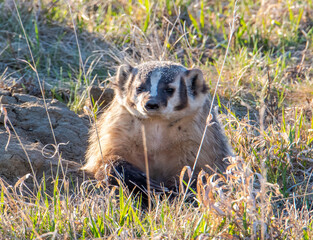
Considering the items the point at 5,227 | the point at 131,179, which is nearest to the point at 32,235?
the point at 5,227

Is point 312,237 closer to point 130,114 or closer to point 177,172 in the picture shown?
point 177,172

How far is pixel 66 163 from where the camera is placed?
3957 millimetres

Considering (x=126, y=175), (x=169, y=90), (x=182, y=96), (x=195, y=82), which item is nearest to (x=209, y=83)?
(x=195, y=82)

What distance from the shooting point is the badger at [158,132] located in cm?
368

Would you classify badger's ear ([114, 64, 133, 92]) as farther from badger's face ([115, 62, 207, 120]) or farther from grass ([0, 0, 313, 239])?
grass ([0, 0, 313, 239])

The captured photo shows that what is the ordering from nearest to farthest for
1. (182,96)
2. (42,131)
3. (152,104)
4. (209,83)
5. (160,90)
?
(152,104) → (160,90) → (182,96) → (42,131) → (209,83)

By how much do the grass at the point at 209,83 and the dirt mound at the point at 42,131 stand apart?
0.26m

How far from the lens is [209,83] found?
205 inches

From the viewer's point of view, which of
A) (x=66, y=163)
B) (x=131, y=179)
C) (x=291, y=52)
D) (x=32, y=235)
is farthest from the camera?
(x=291, y=52)

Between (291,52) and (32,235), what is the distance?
164 inches

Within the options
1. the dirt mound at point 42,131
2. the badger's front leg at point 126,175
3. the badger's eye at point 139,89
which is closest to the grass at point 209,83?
the badger's front leg at point 126,175

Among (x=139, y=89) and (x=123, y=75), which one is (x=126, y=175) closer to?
(x=139, y=89)

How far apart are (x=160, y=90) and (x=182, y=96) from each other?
212 mm

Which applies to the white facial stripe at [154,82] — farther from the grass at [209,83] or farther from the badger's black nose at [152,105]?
the grass at [209,83]
